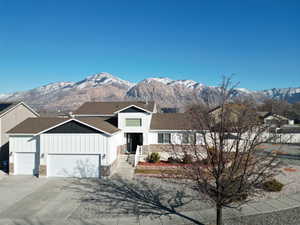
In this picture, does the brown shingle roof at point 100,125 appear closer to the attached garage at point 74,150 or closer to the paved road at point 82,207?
the attached garage at point 74,150

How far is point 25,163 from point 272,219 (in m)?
18.3

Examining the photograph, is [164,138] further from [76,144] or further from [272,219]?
[272,219]

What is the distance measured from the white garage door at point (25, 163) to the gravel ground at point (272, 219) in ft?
52.3

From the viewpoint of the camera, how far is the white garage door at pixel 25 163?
59.1ft

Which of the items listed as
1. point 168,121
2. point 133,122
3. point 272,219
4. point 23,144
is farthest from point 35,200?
point 168,121

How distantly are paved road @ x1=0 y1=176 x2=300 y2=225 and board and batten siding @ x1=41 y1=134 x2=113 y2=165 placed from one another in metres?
2.88

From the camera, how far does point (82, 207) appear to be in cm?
1157

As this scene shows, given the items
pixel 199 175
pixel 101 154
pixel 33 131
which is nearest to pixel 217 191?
pixel 199 175

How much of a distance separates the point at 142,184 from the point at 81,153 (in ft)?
18.7

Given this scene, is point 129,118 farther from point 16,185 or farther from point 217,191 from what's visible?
point 217,191

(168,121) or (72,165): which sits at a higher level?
(168,121)

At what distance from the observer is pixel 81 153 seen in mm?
17219

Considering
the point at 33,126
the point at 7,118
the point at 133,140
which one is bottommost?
Result: the point at 133,140

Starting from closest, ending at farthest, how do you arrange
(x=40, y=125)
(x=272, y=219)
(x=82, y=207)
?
(x=272, y=219) → (x=82, y=207) → (x=40, y=125)
